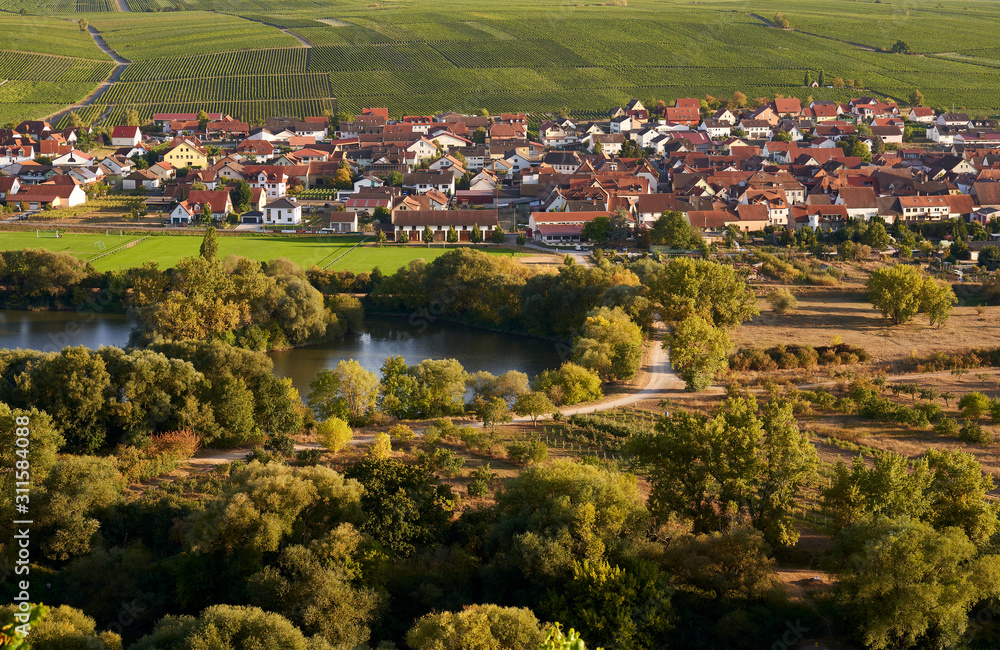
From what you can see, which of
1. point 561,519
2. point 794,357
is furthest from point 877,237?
point 561,519

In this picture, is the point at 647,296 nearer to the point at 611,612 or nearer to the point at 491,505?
the point at 491,505

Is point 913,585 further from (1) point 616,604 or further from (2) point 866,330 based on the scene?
(2) point 866,330

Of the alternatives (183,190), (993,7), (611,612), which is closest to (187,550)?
(611,612)

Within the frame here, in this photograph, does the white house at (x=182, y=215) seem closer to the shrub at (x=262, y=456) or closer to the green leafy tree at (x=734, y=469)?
the shrub at (x=262, y=456)

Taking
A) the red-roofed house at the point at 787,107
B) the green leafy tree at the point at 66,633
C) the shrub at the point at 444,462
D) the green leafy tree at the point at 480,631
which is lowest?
the shrub at the point at 444,462

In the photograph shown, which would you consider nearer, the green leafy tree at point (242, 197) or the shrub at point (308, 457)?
the shrub at point (308, 457)

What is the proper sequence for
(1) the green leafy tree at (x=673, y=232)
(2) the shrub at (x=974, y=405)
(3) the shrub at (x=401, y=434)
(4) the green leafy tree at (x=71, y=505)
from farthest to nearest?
1. (1) the green leafy tree at (x=673, y=232)
2. (2) the shrub at (x=974, y=405)
3. (3) the shrub at (x=401, y=434)
4. (4) the green leafy tree at (x=71, y=505)

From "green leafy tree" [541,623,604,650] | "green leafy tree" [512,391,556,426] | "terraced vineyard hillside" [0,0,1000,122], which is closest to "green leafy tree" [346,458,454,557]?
"green leafy tree" [512,391,556,426]

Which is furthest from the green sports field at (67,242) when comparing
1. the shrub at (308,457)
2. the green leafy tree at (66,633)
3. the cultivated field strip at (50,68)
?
the cultivated field strip at (50,68)
